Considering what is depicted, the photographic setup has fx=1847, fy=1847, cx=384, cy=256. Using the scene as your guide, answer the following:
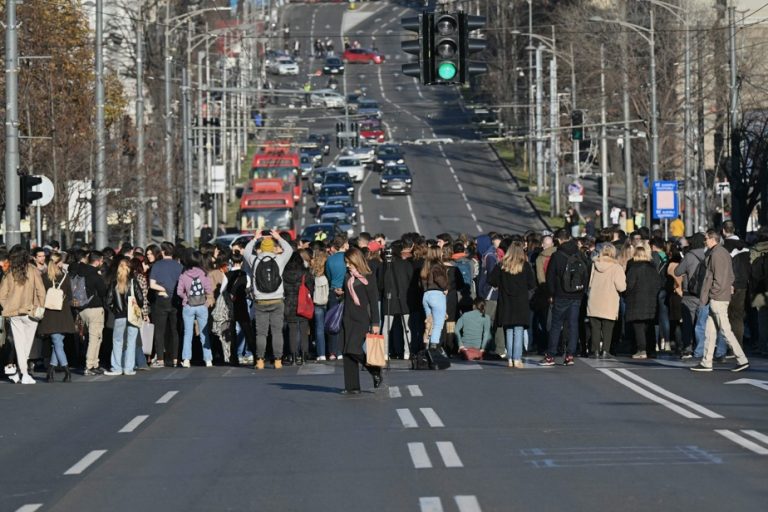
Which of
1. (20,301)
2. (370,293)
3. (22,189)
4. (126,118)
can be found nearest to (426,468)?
(370,293)

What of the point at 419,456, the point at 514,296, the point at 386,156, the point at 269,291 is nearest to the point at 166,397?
Answer: the point at 269,291

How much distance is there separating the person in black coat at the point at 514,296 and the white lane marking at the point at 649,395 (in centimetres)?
120

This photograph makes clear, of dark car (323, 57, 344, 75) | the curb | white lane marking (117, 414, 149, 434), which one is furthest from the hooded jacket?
dark car (323, 57, 344, 75)

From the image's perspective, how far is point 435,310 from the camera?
24641mm

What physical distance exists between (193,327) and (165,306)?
534mm

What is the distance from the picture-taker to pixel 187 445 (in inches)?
642

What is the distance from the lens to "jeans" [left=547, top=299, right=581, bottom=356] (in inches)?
980

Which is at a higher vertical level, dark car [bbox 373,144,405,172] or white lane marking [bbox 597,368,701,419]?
dark car [bbox 373,144,405,172]

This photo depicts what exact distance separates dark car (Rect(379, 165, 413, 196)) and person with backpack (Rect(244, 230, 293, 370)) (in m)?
71.4

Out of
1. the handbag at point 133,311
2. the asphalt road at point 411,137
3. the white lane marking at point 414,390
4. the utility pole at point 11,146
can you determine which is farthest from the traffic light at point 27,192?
the asphalt road at point 411,137

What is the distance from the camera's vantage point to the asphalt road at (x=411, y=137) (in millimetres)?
87062

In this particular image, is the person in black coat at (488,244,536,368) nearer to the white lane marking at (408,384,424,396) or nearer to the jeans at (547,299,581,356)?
the jeans at (547,299,581,356)

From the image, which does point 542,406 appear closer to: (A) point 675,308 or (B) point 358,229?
(A) point 675,308

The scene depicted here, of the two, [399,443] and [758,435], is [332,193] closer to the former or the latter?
[399,443]
